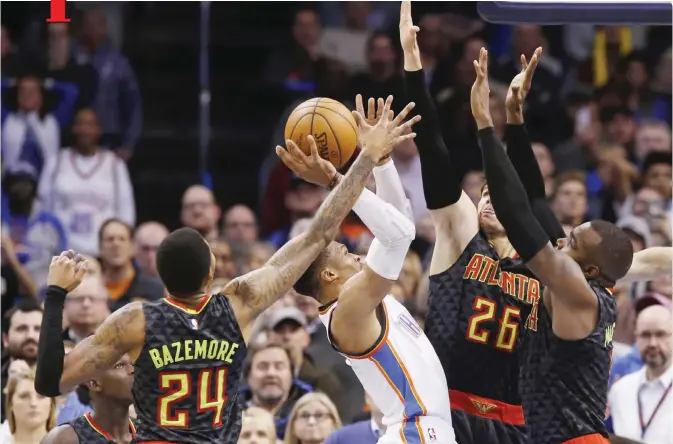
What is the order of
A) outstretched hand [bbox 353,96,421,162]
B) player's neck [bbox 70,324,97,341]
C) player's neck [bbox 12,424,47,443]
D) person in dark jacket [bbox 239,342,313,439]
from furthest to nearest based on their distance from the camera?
player's neck [bbox 70,324,97,341] < person in dark jacket [bbox 239,342,313,439] < player's neck [bbox 12,424,47,443] < outstretched hand [bbox 353,96,421,162]

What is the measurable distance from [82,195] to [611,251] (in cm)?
729

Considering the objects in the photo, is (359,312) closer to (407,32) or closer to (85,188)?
(407,32)

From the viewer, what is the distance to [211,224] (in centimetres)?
1177

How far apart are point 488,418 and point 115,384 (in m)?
1.86

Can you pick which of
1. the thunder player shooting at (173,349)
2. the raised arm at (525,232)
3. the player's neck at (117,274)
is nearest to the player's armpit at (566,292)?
the raised arm at (525,232)

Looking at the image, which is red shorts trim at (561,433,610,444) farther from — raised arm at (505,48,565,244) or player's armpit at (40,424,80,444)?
player's armpit at (40,424,80,444)

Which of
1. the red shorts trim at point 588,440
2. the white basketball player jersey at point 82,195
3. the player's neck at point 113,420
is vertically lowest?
the red shorts trim at point 588,440

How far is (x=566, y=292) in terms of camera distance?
568cm

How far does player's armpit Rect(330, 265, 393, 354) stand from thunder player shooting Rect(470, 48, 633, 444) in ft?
2.15

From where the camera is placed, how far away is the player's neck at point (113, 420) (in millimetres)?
6180

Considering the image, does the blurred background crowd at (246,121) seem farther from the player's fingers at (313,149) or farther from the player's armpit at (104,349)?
the player's armpit at (104,349)

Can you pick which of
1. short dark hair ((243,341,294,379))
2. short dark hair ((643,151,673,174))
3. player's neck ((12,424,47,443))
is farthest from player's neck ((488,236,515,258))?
short dark hair ((643,151,673,174))

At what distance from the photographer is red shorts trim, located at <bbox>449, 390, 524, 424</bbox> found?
6477 mm

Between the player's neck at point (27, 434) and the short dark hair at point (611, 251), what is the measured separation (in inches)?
152
